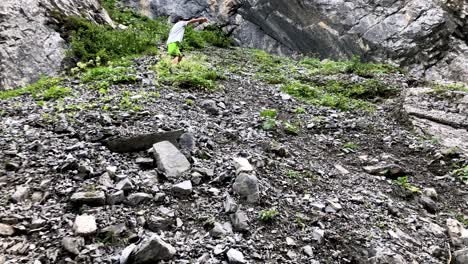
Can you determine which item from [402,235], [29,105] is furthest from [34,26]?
[402,235]

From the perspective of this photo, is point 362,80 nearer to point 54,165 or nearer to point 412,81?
point 412,81

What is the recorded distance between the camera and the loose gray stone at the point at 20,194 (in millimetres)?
5087

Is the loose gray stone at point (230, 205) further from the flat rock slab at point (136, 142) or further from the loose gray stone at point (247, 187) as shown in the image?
the flat rock slab at point (136, 142)

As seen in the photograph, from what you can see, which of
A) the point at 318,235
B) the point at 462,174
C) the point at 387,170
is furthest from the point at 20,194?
the point at 462,174

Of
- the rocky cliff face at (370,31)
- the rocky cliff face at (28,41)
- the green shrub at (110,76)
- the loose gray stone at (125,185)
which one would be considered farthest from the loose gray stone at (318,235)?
the rocky cliff face at (370,31)

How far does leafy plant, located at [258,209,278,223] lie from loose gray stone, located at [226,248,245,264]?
0.85 metres

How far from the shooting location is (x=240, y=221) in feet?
16.6

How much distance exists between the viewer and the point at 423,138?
9305mm

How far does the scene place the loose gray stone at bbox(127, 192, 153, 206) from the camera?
5.25 meters

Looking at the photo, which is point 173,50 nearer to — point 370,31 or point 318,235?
point 318,235

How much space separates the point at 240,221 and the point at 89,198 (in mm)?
2221

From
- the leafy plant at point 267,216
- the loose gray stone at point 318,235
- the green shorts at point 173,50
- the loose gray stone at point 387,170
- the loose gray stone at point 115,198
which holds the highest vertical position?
the green shorts at point 173,50

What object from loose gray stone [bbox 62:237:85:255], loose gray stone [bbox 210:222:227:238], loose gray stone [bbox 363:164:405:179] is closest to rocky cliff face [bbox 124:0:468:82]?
loose gray stone [bbox 363:164:405:179]

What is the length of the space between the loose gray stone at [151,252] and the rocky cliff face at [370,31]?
1990cm
